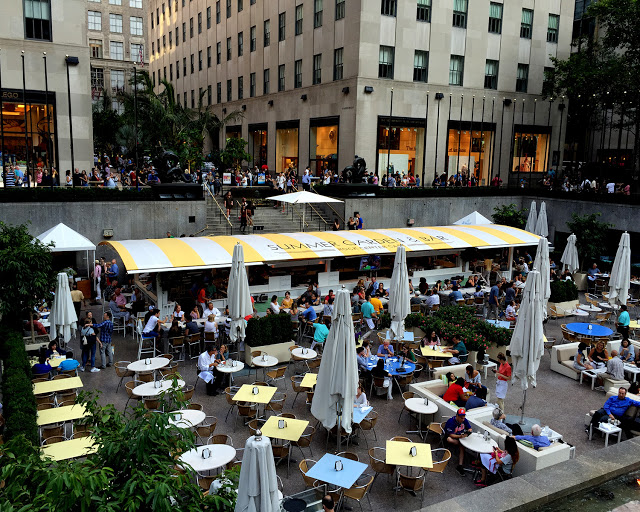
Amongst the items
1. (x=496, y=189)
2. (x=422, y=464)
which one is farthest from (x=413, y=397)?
(x=496, y=189)

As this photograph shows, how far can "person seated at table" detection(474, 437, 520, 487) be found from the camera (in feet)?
35.4

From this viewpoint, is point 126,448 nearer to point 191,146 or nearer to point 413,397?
point 413,397

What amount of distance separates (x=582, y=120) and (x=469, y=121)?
16530 mm

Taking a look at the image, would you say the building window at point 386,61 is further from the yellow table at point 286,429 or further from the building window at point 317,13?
the yellow table at point 286,429

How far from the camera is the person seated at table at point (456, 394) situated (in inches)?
519

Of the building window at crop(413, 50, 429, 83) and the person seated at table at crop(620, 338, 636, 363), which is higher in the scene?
the building window at crop(413, 50, 429, 83)

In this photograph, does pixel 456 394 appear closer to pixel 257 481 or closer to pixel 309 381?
pixel 309 381

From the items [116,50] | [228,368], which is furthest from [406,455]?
[116,50]

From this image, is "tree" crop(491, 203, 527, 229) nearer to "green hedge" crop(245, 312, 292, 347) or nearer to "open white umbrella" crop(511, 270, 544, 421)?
"green hedge" crop(245, 312, 292, 347)

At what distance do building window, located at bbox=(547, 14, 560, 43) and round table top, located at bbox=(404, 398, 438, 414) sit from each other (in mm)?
44793

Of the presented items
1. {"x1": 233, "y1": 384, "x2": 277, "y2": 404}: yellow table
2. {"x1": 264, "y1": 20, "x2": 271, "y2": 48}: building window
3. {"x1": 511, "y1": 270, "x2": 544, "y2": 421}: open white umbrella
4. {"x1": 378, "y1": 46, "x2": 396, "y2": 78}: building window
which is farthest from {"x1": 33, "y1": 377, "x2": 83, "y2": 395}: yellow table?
{"x1": 264, "y1": 20, "x2": 271, "y2": 48}: building window

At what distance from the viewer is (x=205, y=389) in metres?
15.3

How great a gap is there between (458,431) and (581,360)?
22.3 feet

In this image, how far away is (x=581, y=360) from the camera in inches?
639
